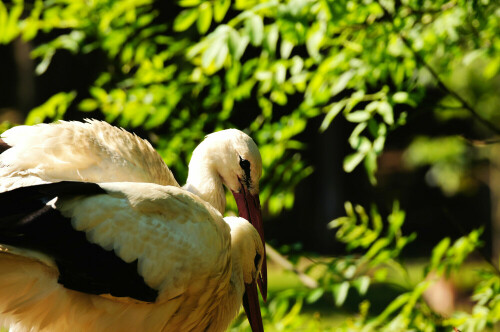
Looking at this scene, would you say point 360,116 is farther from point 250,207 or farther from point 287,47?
point 250,207

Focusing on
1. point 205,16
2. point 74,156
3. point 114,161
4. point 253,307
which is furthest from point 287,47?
point 253,307

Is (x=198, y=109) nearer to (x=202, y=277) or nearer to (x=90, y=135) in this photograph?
(x=90, y=135)

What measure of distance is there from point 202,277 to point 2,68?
1111 centimetres

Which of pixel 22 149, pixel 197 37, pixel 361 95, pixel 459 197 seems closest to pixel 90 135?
pixel 22 149

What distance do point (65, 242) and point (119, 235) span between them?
198 mm

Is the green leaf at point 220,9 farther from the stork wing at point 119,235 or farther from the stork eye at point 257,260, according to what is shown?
the stork eye at point 257,260

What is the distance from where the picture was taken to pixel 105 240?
8.32ft

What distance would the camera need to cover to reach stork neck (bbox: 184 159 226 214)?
11.3 feet

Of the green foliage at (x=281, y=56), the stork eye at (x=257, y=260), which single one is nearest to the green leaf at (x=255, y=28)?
the green foliage at (x=281, y=56)

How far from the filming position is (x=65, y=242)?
96.2 inches

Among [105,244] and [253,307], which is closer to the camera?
[105,244]

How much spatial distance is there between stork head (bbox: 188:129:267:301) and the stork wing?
70 cm

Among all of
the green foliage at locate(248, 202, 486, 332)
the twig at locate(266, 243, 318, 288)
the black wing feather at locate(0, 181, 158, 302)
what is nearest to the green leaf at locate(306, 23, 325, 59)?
the green foliage at locate(248, 202, 486, 332)

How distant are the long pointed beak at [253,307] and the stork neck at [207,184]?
46cm
